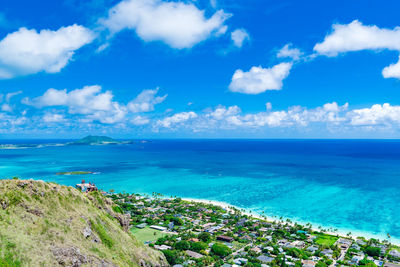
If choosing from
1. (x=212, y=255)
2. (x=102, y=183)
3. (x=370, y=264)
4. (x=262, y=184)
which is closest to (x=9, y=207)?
(x=212, y=255)

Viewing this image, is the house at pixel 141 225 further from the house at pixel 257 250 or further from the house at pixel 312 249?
the house at pixel 312 249

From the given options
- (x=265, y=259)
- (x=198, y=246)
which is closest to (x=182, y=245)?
(x=198, y=246)

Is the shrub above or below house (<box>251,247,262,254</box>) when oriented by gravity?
above

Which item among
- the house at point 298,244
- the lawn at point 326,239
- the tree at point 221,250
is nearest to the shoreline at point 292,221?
the lawn at point 326,239

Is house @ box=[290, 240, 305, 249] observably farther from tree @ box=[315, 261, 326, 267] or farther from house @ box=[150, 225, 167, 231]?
house @ box=[150, 225, 167, 231]

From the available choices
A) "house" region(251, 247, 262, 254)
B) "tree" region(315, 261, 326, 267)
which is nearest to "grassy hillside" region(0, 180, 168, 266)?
"house" region(251, 247, 262, 254)

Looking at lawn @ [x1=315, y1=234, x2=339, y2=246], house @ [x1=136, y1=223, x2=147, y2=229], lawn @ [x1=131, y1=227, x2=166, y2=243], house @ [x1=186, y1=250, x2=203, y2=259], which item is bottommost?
lawn @ [x1=131, y1=227, x2=166, y2=243]
